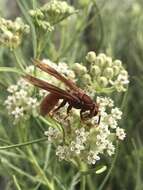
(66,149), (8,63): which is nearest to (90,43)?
(8,63)

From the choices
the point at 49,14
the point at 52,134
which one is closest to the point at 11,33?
the point at 49,14

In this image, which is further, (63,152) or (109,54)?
(109,54)

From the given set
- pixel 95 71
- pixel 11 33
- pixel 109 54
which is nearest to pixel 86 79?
pixel 95 71

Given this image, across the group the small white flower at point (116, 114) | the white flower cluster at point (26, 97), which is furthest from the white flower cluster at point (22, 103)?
the small white flower at point (116, 114)

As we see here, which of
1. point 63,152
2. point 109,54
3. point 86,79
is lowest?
point 63,152

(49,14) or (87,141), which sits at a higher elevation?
(49,14)

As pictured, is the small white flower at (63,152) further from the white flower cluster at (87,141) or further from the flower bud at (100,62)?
the flower bud at (100,62)

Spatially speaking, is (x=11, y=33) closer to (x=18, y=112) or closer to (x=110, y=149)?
(x=18, y=112)
